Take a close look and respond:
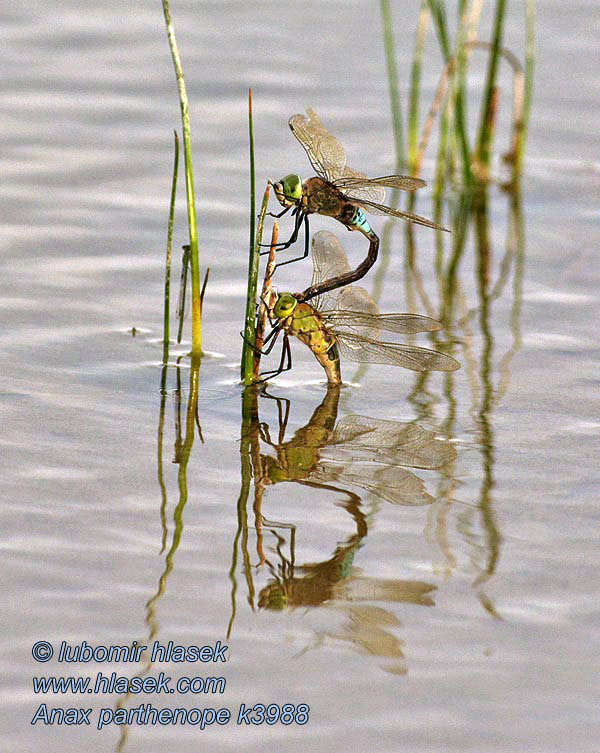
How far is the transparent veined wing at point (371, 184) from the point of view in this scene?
367cm

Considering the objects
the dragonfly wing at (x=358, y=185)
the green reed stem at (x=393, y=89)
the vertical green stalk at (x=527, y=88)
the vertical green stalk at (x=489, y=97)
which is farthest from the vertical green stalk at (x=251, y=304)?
the vertical green stalk at (x=527, y=88)

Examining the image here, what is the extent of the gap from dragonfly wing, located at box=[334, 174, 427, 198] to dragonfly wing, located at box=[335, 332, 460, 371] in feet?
1.52

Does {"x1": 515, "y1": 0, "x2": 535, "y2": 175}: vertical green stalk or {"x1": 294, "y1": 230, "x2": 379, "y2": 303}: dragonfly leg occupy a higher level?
{"x1": 515, "y1": 0, "x2": 535, "y2": 175}: vertical green stalk

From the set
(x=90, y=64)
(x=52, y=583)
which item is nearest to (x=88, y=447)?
(x=52, y=583)

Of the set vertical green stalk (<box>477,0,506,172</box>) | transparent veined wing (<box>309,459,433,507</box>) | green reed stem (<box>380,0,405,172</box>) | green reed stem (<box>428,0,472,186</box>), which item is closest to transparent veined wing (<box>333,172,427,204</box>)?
transparent veined wing (<box>309,459,433,507</box>)

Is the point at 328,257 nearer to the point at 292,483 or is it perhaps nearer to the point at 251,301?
the point at 251,301

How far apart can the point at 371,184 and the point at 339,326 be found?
47 cm

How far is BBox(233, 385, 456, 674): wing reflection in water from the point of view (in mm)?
2523

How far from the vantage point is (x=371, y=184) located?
12.3 feet

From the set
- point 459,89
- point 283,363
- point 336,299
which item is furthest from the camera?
point 459,89

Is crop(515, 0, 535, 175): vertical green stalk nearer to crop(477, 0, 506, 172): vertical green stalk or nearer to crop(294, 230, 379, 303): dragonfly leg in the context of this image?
crop(477, 0, 506, 172): vertical green stalk

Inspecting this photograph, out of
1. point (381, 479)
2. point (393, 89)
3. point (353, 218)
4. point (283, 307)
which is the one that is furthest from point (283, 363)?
point (393, 89)

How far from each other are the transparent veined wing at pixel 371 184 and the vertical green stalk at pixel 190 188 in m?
0.49

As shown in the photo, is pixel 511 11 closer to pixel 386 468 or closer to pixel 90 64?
pixel 90 64
